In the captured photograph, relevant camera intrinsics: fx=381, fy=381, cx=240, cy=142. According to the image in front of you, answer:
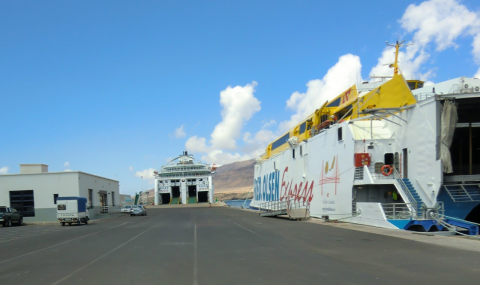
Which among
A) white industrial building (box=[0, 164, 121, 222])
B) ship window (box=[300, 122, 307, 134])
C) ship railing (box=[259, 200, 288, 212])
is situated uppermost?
ship window (box=[300, 122, 307, 134])

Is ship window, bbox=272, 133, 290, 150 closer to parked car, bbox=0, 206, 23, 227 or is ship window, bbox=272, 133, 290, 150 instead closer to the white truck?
the white truck

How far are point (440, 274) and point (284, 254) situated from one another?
13.8ft

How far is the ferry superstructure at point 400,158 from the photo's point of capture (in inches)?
675

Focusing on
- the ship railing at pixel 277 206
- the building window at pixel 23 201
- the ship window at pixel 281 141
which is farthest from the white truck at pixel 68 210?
the ship window at pixel 281 141

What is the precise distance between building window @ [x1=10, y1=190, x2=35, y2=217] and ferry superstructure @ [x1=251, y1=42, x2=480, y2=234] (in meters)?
26.3

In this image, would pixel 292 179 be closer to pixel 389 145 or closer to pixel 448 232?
pixel 389 145

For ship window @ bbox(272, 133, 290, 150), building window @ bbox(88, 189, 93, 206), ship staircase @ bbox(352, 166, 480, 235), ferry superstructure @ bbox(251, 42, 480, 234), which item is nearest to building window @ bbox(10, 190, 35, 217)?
building window @ bbox(88, 189, 93, 206)

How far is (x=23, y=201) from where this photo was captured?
37.2 metres

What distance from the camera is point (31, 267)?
9.70 meters

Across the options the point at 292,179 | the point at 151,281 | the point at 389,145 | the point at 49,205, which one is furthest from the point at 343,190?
the point at 49,205

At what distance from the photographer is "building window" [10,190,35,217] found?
37031 millimetres

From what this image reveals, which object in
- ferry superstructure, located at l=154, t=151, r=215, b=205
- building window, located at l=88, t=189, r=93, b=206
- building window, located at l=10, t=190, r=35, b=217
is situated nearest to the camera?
building window, located at l=10, t=190, r=35, b=217

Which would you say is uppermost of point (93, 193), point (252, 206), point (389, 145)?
point (389, 145)

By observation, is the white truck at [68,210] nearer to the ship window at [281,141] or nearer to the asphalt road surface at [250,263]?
the asphalt road surface at [250,263]
